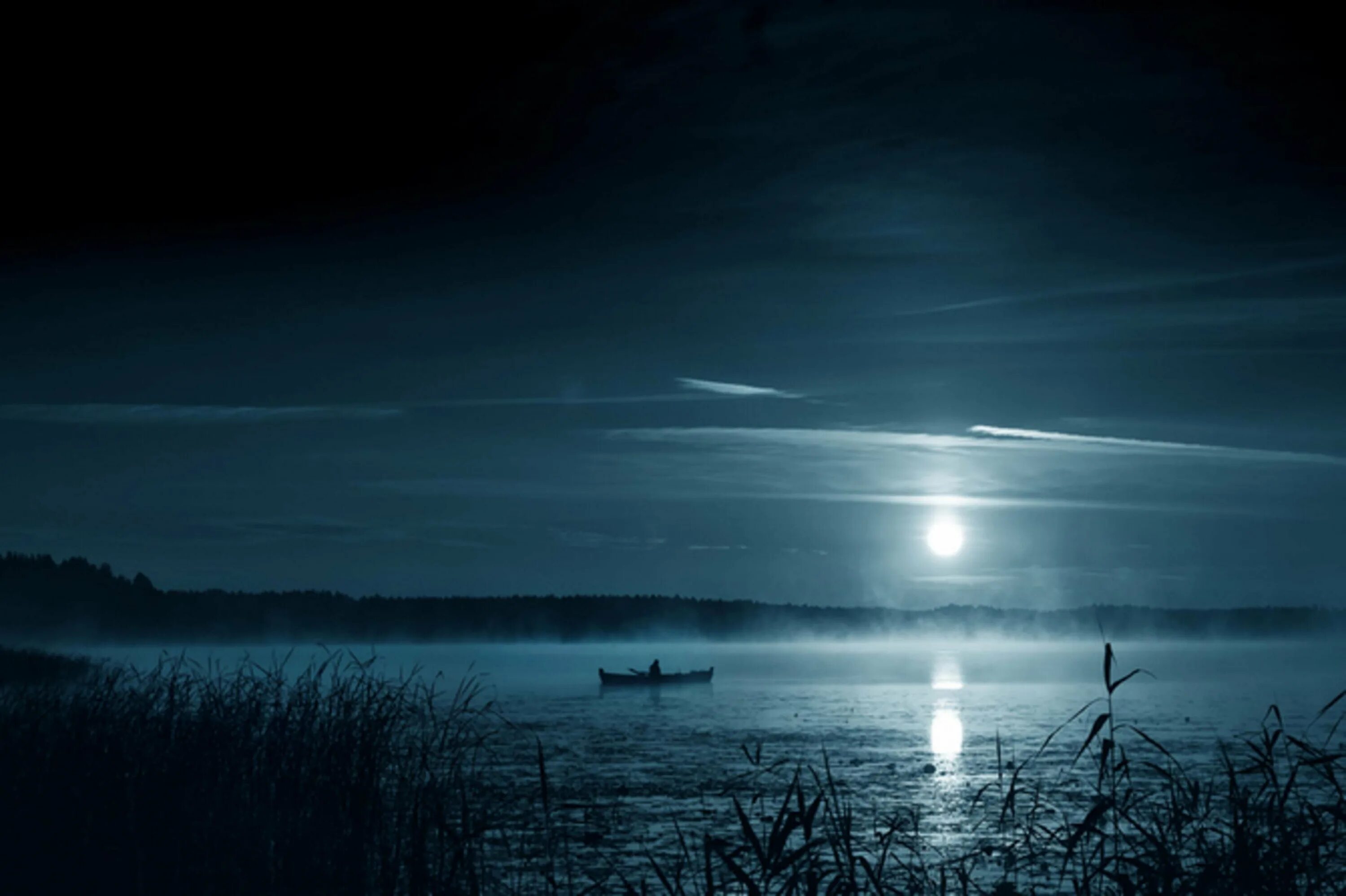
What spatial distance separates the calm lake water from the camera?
2186cm

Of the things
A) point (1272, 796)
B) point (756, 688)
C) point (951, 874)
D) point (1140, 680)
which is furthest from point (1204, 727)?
point (1140, 680)

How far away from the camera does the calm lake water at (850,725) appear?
21859mm

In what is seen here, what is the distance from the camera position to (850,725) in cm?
4034

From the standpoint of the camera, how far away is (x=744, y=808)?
20328 millimetres

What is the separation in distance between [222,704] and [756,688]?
5658 centimetres

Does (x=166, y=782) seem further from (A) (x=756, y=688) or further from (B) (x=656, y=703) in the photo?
(A) (x=756, y=688)

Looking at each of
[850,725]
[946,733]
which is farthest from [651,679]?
[946,733]

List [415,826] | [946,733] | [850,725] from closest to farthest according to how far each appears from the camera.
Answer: [415,826] < [946,733] < [850,725]

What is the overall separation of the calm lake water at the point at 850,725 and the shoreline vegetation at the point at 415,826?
120 centimetres

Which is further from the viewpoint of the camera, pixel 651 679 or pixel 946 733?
pixel 651 679

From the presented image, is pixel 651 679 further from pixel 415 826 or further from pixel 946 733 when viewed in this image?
pixel 415 826

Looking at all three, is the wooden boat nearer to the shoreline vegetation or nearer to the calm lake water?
the calm lake water

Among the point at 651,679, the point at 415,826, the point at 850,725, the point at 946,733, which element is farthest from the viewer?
the point at 651,679

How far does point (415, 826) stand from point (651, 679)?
5837cm
